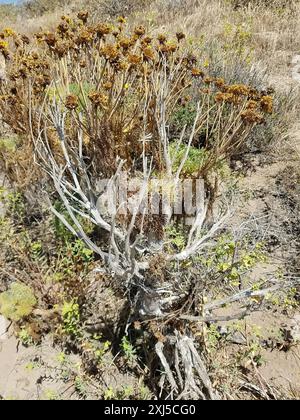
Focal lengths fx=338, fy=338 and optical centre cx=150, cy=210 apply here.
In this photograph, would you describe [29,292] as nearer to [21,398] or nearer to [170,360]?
[21,398]

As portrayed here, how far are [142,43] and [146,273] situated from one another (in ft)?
5.42

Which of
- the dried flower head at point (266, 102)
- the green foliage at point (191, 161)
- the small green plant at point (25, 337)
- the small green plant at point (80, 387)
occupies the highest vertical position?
the dried flower head at point (266, 102)

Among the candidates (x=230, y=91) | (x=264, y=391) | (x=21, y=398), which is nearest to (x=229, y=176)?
(x=230, y=91)

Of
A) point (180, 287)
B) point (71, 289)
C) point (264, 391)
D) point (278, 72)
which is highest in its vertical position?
point (278, 72)

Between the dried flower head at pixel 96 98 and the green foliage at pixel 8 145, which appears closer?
the dried flower head at pixel 96 98

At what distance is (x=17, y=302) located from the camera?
2133mm

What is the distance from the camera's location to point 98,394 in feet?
6.36

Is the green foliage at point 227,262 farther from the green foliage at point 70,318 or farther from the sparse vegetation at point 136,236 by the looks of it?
the green foliage at point 70,318

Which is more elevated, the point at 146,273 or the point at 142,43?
the point at 142,43

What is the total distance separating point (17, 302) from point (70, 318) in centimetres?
35

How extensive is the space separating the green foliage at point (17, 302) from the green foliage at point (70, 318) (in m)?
0.22

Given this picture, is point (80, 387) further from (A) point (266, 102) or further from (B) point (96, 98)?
(A) point (266, 102)

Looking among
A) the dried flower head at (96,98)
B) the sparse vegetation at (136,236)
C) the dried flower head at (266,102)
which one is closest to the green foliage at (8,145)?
the sparse vegetation at (136,236)

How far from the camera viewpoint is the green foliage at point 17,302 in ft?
6.88
